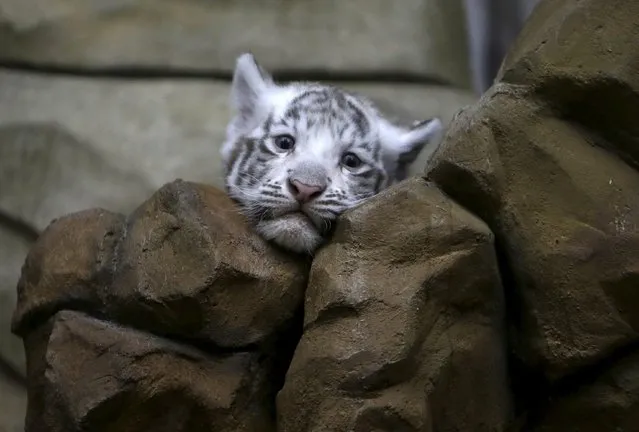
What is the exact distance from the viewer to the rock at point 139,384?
243 cm

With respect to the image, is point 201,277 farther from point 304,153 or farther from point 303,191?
point 304,153

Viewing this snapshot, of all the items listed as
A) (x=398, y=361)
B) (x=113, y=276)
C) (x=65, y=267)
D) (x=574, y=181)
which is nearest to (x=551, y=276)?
(x=574, y=181)

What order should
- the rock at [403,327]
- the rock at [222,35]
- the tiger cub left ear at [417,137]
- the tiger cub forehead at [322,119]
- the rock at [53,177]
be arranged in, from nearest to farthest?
the rock at [403,327] < the tiger cub forehead at [322,119] < the tiger cub left ear at [417,137] < the rock at [53,177] < the rock at [222,35]

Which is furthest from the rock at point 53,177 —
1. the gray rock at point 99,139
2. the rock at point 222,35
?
the rock at point 222,35

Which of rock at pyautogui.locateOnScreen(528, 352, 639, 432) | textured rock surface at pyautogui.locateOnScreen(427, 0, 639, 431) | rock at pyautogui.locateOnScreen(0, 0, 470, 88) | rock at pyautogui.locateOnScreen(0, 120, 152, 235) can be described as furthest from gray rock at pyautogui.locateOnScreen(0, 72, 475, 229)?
rock at pyautogui.locateOnScreen(528, 352, 639, 432)

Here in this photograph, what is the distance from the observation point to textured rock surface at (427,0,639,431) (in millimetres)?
2395

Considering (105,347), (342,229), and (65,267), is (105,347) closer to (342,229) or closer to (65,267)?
(65,267)

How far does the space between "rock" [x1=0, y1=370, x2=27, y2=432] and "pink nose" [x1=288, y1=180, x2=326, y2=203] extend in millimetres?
1823

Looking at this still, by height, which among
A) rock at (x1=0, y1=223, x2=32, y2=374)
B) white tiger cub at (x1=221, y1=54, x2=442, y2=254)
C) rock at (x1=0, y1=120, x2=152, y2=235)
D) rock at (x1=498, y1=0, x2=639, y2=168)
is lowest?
rock at (x1=0, y1=223, x2=32, y2=374)

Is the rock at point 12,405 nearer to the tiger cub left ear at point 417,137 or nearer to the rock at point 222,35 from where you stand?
the rock at point 222,35

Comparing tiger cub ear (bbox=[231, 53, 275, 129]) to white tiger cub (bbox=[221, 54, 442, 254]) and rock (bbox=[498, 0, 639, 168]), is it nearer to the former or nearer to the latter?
white tiger cub (bbox=[221, 54, 442, 254])

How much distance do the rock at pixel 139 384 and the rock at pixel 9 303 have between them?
1.32 m

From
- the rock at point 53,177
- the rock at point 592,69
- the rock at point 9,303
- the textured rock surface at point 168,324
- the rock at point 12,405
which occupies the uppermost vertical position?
the rock at point 592,69

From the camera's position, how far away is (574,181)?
2445 millimetres
